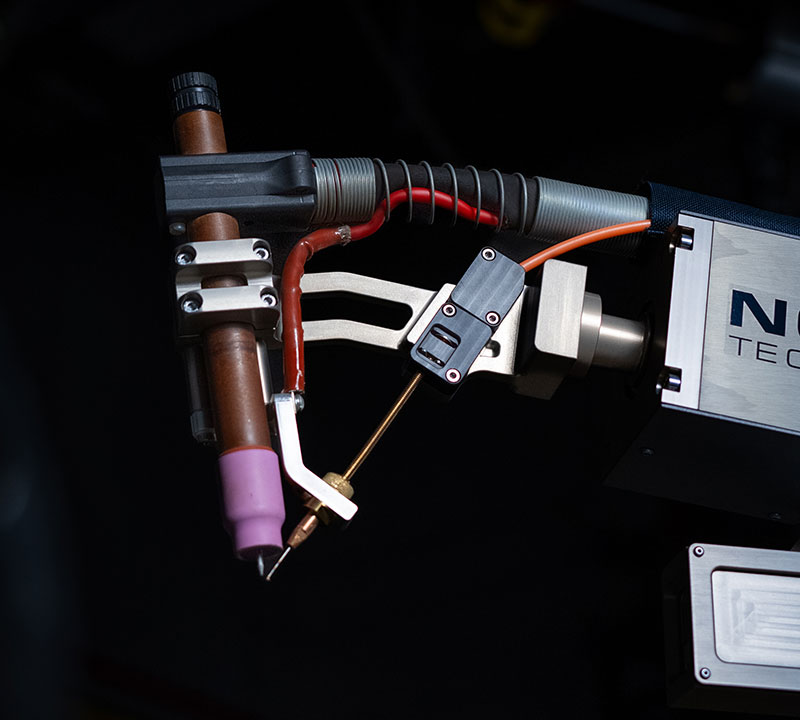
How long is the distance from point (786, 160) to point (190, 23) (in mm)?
1058

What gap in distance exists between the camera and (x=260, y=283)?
0.67 m

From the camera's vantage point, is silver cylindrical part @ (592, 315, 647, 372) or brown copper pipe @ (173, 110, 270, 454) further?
silver cylindrical part @ (592, 315, 647, 372)

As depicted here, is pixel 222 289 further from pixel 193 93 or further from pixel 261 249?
pixel 193 93

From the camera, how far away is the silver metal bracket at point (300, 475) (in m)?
0.65

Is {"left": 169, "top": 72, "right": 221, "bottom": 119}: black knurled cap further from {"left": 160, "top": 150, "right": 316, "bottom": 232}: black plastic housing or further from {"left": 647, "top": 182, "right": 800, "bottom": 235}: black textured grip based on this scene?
{"left": 647, "top": 182, "right": 800, "bottom": 235}: black textured grip

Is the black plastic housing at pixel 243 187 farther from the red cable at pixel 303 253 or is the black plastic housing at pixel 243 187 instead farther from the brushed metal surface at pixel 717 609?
the brushed metal surface at pixel 717 609

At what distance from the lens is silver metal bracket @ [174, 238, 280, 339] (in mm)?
649

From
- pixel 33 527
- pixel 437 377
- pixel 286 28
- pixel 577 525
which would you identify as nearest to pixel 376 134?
pixel 286 28

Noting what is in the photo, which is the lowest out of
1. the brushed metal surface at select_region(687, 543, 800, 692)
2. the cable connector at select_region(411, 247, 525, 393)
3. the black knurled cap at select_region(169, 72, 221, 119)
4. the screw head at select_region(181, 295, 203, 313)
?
the brushed metal surface at select_region(687, 543, 800, 692)

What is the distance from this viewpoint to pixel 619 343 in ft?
2.39

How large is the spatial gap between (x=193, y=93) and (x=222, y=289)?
0.53ft

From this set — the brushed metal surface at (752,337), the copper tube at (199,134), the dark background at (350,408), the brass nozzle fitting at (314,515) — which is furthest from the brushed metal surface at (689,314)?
the copper tube at (199,134)

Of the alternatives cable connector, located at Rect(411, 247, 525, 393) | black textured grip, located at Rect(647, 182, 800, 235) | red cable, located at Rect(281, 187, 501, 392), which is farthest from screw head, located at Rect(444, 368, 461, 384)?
black textured grip, located at Rect(647, 182, 800, 235)

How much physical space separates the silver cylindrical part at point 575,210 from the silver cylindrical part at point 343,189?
5.2 inches
